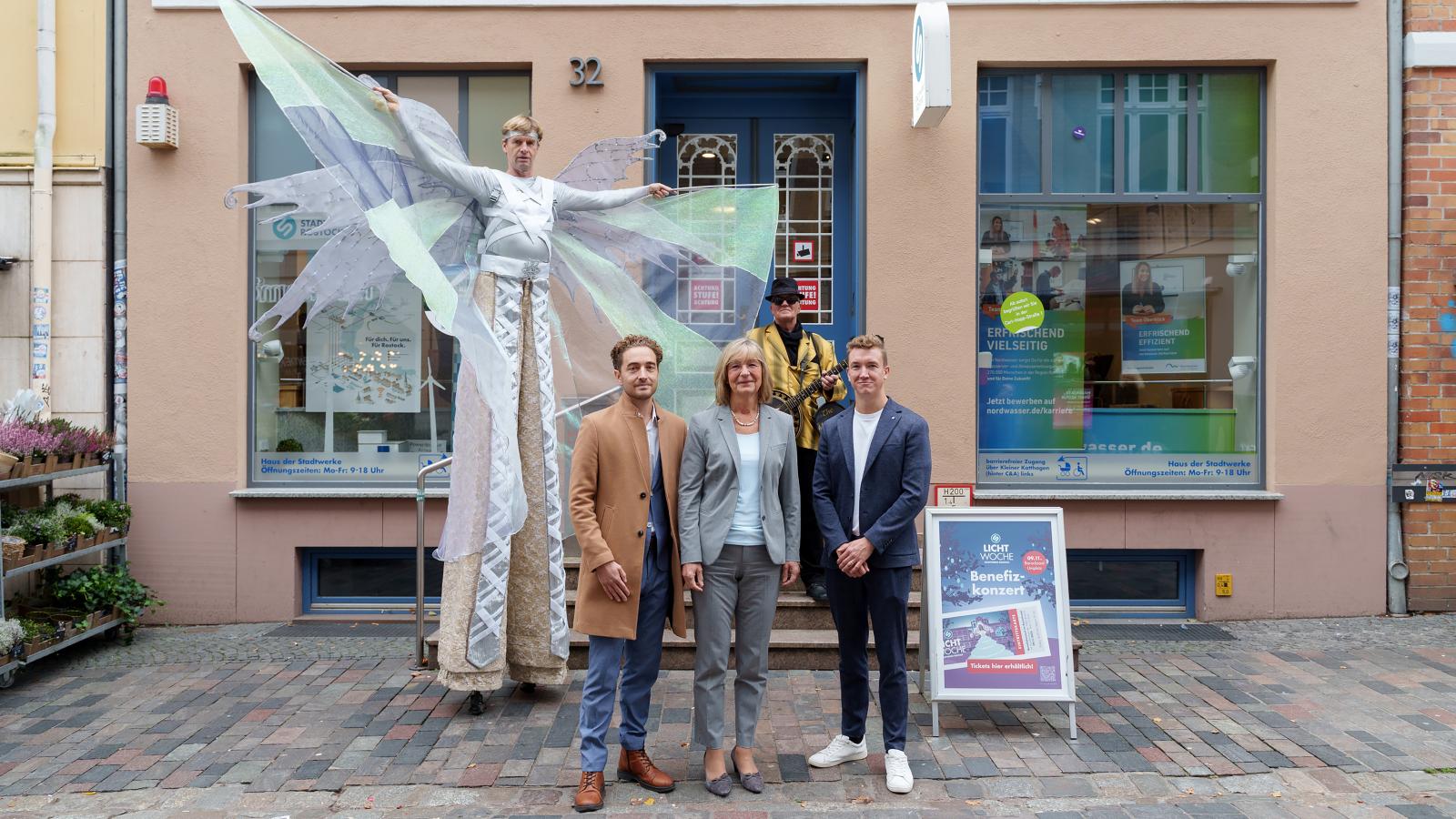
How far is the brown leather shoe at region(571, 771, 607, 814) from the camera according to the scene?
3982 mm

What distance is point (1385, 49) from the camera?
681 cm

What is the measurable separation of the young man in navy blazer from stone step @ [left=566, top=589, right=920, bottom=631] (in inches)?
56.9

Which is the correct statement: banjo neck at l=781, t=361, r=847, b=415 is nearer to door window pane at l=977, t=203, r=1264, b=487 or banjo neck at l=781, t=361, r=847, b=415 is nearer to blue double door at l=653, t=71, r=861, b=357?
blue double door at l=653, t=71, r=861, b=357

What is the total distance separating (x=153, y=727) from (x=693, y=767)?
2.80m

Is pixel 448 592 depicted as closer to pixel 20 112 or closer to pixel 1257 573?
pixel 20 112

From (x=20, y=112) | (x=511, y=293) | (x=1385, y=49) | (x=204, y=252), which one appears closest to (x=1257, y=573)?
(x=1385, y=49)

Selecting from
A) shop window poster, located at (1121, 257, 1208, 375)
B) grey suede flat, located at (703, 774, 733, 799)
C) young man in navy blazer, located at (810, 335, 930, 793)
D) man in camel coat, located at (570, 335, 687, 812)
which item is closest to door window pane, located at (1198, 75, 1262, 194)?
shop window poster, located at (1121, 257, 1208, 375)

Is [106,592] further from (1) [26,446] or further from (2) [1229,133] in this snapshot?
(2) [1229,133]

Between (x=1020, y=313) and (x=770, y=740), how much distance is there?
3.92m

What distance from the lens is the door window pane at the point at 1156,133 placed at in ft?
23.2

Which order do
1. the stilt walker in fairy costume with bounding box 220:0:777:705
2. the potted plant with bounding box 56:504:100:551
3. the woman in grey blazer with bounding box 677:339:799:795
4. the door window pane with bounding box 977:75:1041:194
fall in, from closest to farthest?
the woman in grey blazer with bounding box 677:339:799:795, the stilt walker in fairy costume with bounding box 220:0:777:705, the potted plant with bounding box 56:504:100:551, the door window pane with bounding box 977:75:1041:194

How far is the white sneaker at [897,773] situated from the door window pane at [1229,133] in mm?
5077

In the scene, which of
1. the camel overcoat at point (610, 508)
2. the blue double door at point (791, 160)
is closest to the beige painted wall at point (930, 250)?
the blue double door at point (791, 160)

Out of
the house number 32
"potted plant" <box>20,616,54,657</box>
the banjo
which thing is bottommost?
"potted plant" <box>20,616,54,657</box>
